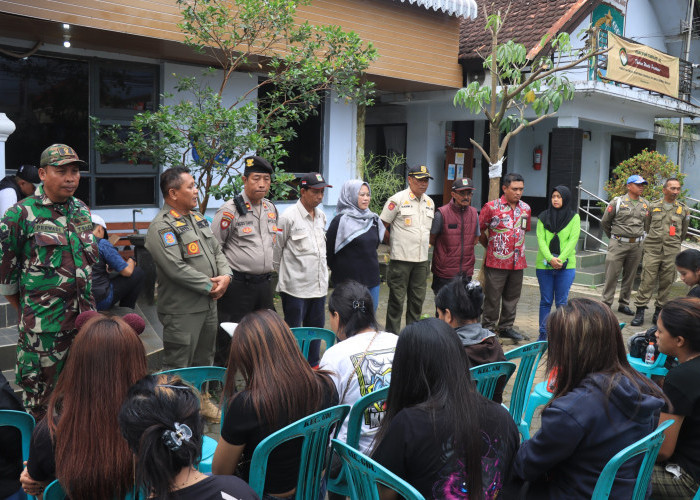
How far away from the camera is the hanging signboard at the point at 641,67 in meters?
11.7

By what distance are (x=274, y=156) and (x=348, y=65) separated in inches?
60.3

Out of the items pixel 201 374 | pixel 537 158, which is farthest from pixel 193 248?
pixel 537 158

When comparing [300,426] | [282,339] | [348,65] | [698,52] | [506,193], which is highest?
[698,52]

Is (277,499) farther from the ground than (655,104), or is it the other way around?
(655,104)

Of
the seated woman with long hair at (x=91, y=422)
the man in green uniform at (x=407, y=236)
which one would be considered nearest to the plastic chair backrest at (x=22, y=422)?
the seated woman with long hair at (x=91, y=422)

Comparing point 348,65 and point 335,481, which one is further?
point 348,65

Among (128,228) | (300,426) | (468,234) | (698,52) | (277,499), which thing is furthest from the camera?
(698,52)

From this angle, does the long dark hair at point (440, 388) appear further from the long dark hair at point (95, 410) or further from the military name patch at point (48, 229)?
the military name patch at point (48, 229)

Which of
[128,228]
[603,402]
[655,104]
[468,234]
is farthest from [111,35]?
[655,104]

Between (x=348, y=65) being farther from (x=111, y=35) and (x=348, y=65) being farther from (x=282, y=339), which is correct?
(x=282, y=339)

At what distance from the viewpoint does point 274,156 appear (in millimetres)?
6648

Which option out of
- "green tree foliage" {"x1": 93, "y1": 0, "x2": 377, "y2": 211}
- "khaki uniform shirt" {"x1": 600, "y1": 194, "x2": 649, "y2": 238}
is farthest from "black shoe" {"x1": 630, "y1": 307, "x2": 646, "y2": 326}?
"green tree foliage" {"x1": 93, "y1": 0, "x2": 377, "y2": 211}

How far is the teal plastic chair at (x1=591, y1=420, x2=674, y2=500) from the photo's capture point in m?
2.22

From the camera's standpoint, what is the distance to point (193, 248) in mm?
4344
